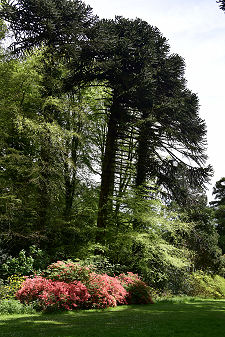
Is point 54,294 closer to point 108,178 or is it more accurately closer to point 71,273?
point 71,273

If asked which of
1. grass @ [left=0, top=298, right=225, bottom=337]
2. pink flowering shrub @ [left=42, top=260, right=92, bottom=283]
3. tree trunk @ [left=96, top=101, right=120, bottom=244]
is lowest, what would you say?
grass @ [left=0, top=298, right=225, bottom=337]

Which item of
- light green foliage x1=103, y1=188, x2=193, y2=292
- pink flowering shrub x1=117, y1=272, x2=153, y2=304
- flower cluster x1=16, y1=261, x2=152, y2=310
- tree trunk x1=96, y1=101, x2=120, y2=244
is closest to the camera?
flower cluster x1=16, y1=261, x2=152, y2=310

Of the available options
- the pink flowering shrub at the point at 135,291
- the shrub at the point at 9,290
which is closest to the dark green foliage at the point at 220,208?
the pink flowering shrub at the point at 135,291

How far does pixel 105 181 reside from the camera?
14984 mm

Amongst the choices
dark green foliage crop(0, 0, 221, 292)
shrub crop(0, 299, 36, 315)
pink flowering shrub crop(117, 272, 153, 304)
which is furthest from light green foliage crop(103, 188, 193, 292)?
shrub crop(0, 299, 36, 315)

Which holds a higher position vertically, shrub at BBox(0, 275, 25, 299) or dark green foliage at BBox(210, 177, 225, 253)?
dark green foliage at BBox(210, 177, 225, 253)

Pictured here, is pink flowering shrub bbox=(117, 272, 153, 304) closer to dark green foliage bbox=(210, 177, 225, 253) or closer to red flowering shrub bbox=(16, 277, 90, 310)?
red flowering shrub bbox=(16, 277, 90, 310)

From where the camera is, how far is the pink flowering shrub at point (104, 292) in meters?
10.1

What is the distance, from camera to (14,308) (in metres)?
8.95

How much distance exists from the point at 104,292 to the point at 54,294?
1.74 metres

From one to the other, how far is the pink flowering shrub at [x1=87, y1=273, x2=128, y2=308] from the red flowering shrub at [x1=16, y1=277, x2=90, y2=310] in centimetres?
33

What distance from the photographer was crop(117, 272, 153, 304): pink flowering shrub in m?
11.8

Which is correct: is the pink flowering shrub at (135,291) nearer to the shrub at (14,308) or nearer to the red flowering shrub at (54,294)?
the red flowering shrub at (54,294)

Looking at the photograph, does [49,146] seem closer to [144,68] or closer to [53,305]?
[144,68]
